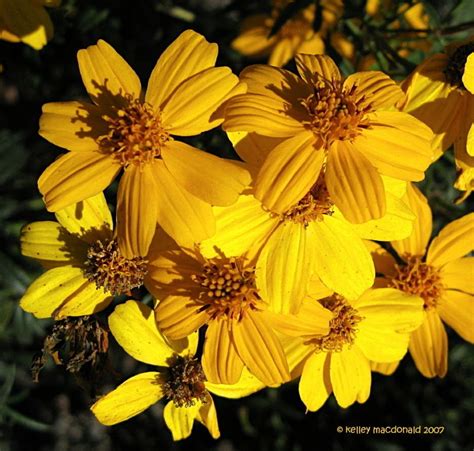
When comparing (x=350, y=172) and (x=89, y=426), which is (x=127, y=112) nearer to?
(x=350, y=172)

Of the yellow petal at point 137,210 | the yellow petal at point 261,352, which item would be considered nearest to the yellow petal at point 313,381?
the yellow petal at point 261,352

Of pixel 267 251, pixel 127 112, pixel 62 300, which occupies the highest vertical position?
pixel 127 112

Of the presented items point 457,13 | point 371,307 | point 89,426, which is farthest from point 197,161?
point 89,426

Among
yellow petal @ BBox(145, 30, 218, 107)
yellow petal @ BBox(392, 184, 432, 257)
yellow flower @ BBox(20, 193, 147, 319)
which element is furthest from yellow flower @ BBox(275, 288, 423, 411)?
yellow petal @ BBox(145, 30, 218, 107)

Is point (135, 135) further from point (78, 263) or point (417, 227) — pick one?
point (417, 227)

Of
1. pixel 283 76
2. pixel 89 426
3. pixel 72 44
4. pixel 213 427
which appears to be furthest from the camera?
pixel 89 426

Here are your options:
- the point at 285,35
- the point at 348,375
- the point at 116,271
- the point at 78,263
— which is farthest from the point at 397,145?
the point at 285,35

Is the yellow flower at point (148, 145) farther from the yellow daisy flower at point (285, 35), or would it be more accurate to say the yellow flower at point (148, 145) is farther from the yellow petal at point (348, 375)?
the yellow daisy flower at point (285, 35)
